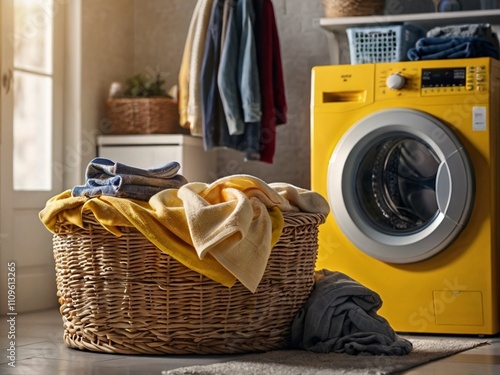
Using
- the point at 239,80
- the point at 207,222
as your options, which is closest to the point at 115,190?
the point at 207,222

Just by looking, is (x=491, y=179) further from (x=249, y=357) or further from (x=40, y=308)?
(x=40, y=308)

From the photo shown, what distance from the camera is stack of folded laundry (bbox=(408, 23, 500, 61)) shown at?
10.3ft

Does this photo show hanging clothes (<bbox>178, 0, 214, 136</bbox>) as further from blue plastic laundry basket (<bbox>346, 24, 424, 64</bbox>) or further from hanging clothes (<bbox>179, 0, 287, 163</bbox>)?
blue plastic laundry basket (<bbox>346, 24, 424, 64</bbox>)

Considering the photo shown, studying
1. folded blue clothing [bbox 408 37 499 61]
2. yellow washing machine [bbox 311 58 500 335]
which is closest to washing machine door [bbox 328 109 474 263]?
yellow washing machine [bbox 311 58 500 335]

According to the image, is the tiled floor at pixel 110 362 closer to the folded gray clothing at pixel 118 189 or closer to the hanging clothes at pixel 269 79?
the folded gray clothing at pixel 118 189

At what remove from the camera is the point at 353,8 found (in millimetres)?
3539

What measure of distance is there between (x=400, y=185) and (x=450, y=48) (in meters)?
0.52

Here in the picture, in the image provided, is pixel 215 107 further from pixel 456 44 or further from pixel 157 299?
pixel 157 299

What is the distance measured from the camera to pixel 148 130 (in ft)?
12.7

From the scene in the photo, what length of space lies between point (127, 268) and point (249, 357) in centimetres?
38

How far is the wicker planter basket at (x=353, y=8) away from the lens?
351 centimetres

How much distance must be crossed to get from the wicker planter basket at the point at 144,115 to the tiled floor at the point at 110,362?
4.56ft

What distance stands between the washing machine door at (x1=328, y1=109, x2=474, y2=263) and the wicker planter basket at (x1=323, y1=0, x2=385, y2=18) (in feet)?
2.00

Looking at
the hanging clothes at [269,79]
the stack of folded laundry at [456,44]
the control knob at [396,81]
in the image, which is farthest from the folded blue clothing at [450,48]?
the hanging clothes at [269,79]
